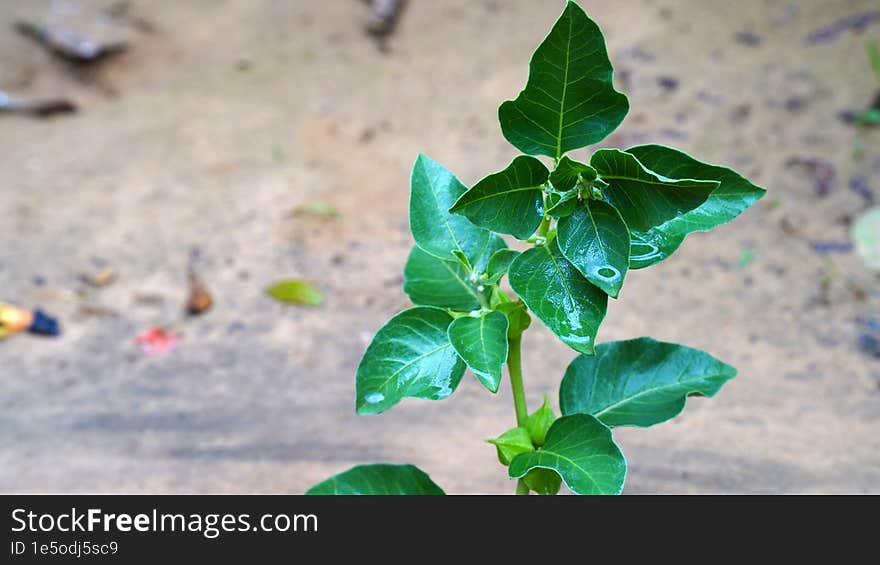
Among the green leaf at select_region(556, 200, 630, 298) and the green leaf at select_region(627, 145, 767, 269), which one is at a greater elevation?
the green leaf at select_region(627, 145, 767, 269)

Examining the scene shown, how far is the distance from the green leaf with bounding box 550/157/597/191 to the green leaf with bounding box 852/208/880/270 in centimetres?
287

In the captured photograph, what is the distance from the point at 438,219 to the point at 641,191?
1.11 feet

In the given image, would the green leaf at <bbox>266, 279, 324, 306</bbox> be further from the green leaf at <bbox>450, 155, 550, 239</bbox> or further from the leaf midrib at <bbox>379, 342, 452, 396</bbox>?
the green leaf at <bbox>450, 155, 550, 239</bbox>

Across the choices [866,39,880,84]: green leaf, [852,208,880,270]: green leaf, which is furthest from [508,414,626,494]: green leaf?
[866,39,880,84]: green leaf

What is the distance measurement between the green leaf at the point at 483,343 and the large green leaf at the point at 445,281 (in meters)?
0.12

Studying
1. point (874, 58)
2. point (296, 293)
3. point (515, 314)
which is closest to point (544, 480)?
point (515, 314)

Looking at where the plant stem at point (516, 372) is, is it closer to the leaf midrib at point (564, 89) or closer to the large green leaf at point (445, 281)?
the large green leaf at point (445, 281)

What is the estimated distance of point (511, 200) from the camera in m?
0.94

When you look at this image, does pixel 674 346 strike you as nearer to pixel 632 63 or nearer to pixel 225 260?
pixel 225 260

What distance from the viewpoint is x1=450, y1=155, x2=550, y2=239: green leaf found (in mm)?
909

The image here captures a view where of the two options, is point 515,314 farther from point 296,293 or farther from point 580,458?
point 296,293

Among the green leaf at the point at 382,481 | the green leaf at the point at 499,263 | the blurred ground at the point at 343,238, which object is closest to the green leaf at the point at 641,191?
the green leaf at the point at 499,263

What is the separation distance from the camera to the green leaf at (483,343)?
0.92 metres

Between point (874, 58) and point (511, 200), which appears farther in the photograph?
point (874, 58)
